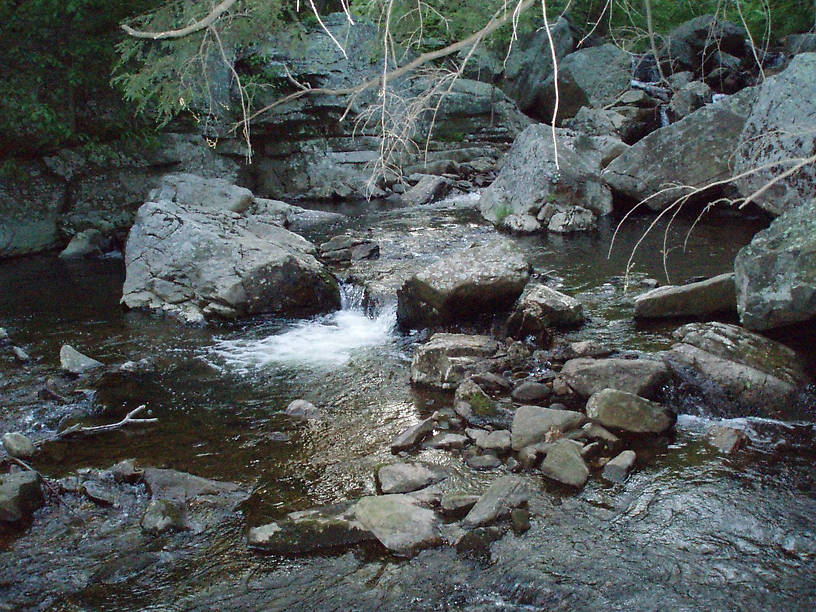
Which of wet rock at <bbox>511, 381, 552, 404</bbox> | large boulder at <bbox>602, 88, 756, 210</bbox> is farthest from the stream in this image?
large boulder at <bbox>602, 88, 756, 210</bbox>

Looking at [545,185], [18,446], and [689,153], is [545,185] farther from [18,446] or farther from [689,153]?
[18,446]

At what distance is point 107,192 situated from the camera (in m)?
14.1

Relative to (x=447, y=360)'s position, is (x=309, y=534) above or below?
below

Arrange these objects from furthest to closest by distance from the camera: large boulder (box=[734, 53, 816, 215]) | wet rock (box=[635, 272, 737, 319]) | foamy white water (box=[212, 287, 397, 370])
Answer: large boulder (box=[734, 53, 816, 215])
foamy white water (box=[212, 287, 397, 370])
wet rock (box=[635, 272, 737, 319])

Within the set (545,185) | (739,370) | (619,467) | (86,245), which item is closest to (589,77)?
(545,185)

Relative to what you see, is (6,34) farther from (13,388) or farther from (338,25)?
(13,388)

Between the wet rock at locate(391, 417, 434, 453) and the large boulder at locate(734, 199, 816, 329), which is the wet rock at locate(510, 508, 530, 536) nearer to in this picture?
the wet rock at locate(391, 417, 434, 453)

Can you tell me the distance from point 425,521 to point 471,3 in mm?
12967

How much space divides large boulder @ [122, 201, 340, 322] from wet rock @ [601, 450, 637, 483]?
476cm

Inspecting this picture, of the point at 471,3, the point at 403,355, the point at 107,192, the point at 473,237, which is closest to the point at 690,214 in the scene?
the point at 473,237

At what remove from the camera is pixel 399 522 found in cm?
379

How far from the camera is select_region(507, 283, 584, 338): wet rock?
667cm

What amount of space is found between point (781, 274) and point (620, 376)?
5.20ft

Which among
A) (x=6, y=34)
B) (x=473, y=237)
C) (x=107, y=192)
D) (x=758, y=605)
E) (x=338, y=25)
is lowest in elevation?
(x=758, y=605)
